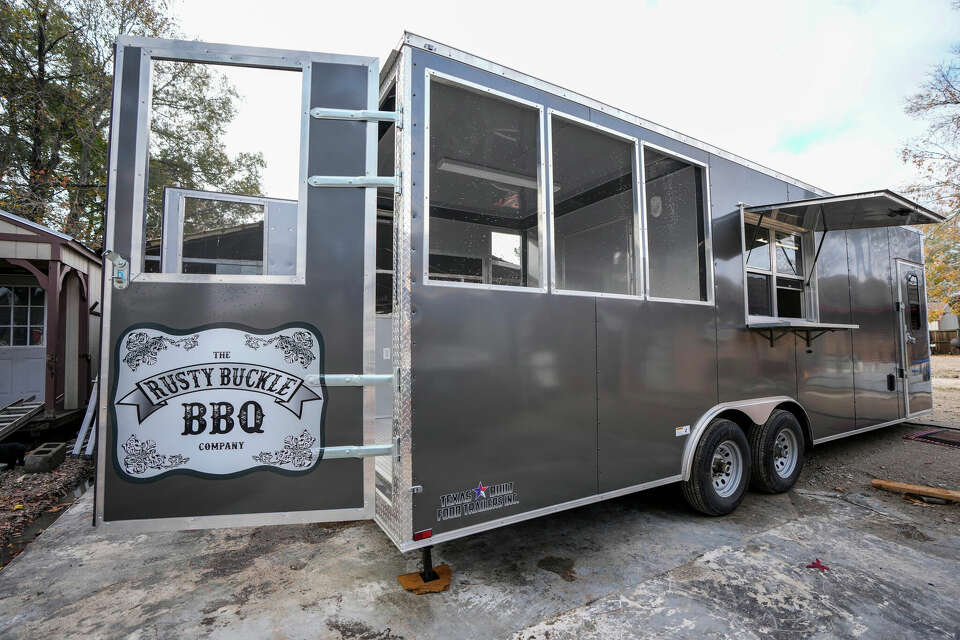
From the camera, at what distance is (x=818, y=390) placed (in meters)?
4.50

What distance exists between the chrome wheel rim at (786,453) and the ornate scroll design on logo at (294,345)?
4207 millimetres

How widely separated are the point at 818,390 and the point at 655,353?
250 cm

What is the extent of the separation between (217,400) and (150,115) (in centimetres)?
136

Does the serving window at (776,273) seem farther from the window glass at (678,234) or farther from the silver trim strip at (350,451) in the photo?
the silver trim strip at (350,451)

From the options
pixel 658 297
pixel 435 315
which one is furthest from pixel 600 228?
pixel 435 315

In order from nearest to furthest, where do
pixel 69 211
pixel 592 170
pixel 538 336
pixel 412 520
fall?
pixel 412 520 → pixel 538 336 → pixel 592 170 → pixel 69 211

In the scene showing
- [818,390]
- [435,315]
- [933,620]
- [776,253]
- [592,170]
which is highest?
[592,170]

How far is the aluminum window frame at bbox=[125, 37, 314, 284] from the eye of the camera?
2057 millimetres

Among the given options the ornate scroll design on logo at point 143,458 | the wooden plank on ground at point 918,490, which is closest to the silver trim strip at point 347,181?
the ornate scroll design on logo at point 143,458

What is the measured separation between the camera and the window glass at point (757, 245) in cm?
414

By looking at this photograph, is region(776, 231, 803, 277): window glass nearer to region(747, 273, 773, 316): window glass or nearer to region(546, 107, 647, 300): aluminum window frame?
region(747, 273, 773, 316): window glass

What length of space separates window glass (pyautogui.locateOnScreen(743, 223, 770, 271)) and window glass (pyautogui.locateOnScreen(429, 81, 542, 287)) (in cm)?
205

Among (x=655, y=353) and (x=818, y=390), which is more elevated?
(x=655, y=353)

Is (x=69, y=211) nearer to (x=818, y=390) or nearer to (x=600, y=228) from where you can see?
(x=600, y=228)
